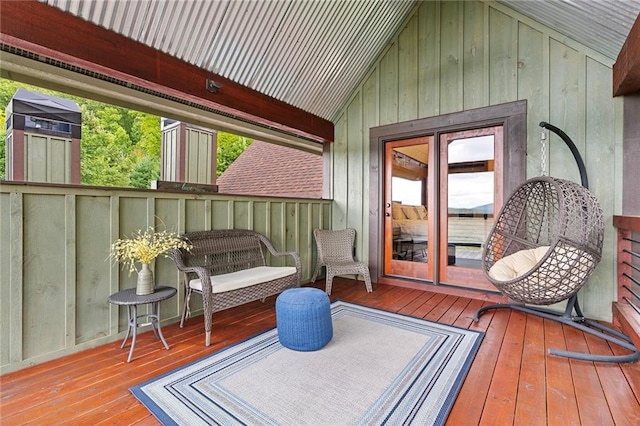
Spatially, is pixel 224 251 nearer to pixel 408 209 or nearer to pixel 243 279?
pixel 243 279

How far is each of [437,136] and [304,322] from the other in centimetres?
310

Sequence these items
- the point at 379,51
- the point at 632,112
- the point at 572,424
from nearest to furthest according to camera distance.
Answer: the point at 572,424, the point at 632,112, the point at 379,51

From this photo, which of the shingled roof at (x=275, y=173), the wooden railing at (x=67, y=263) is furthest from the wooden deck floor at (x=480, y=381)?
the shingled roof at (x=275, y=173)

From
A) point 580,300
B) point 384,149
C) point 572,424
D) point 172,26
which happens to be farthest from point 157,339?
point 580,300

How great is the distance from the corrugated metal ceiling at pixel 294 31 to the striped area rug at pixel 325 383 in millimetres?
2712

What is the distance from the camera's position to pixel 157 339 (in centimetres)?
253

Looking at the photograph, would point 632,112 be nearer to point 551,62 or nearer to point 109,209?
point 551,62

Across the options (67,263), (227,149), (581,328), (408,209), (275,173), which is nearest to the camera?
(67,263)

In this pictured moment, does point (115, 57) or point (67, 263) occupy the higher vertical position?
point (115, 57)

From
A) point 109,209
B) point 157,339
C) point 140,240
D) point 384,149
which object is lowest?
point 157,339

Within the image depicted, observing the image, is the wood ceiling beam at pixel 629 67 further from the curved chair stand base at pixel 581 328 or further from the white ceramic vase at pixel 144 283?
the white ceramic vase at pixel 144 283

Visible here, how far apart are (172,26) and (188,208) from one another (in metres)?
1.65

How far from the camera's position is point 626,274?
2.75 metres

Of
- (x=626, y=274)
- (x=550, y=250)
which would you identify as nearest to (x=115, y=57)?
(x=550, y=250)
